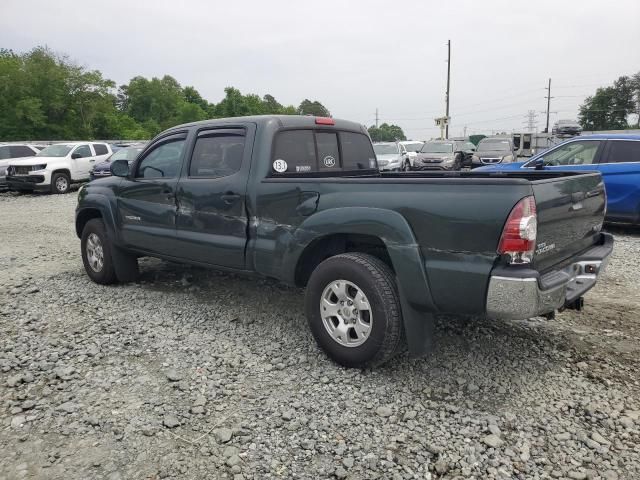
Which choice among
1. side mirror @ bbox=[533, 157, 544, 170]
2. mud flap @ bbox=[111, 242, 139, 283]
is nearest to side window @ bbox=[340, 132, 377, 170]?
side mirror @ bbox=[533, 157, 544, 170]

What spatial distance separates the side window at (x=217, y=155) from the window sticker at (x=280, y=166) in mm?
328

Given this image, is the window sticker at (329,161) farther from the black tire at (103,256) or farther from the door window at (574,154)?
the door window at (574,154)

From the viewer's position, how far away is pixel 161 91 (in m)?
80.9

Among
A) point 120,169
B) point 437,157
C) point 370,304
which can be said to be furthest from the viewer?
point 437,157

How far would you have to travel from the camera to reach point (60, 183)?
16.8 meters

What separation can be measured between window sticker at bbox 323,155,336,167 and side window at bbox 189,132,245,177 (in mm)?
810

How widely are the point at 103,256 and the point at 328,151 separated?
111 inches

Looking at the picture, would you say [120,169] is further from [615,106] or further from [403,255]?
[615,106]

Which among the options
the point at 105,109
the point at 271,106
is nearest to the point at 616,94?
the point at 271,106

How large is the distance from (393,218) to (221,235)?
5.65 ft

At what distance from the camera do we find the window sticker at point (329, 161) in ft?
15.0

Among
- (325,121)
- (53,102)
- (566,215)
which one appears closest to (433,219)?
(566,215)

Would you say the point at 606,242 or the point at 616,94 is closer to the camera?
the point at 606,242

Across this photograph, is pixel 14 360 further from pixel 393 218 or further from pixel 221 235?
pixel 393 218
